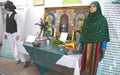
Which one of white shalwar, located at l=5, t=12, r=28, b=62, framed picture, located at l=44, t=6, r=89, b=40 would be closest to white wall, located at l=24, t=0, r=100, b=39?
framed picture, located at l=44, t=6, r=89, b=40

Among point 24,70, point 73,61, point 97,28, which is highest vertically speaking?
point 97,28

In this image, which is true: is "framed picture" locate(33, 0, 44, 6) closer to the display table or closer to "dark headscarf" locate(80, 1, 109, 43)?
the display table

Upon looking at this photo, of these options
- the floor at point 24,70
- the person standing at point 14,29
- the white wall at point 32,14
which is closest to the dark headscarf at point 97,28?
the floor at point 24,70

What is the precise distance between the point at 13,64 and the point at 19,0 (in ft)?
5.28

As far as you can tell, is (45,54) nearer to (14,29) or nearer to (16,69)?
(16,69)

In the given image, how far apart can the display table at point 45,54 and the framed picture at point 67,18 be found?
482 millimetres

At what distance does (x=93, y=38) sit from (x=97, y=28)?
15cm

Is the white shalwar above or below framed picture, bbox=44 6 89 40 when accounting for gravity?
below

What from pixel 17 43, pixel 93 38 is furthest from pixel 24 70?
pixel 93 38

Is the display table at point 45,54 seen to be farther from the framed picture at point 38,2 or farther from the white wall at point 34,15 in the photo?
the framed picture at point 38,2

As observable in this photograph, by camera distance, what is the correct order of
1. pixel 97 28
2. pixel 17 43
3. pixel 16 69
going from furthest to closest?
pixel 16 69 → pixel 17 43 → pixel 97 28

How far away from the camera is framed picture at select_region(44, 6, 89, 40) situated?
3363mm

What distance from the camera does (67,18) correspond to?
3578 millimetres

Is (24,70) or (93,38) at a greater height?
(93,38)
